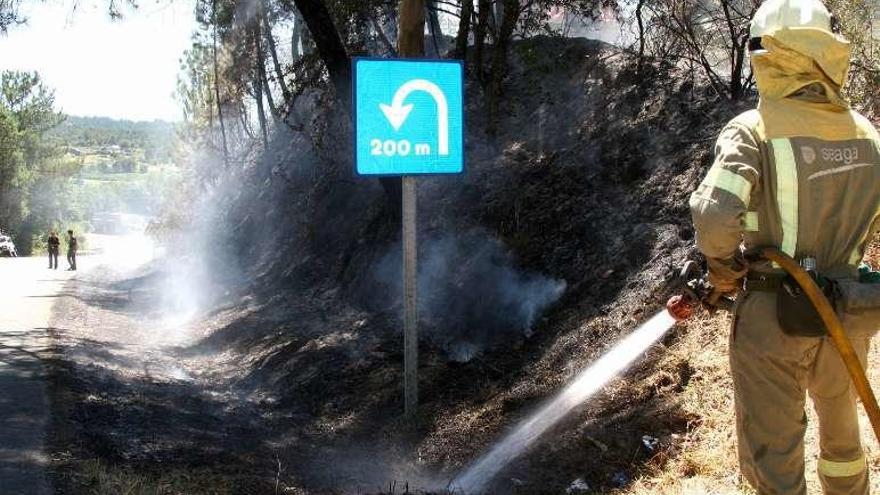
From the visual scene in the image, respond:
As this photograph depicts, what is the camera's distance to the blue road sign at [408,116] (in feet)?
22.6

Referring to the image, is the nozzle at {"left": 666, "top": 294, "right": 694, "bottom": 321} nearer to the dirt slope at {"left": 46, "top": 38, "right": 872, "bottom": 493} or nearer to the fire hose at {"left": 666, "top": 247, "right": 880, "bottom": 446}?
the fire hose at {"left": 666, "top": 247, "right": 880, "bottom": 446}

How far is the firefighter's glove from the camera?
311 cm

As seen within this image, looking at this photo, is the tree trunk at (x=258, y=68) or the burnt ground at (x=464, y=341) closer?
the burnt ground at (x=464, y=341)

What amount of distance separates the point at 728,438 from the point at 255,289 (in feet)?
44.8

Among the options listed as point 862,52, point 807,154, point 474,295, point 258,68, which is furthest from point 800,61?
point 258,68

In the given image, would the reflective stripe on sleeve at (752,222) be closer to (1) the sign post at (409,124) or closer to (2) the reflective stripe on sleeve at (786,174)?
(2) the reflective stripe on sleeve at (786,174)

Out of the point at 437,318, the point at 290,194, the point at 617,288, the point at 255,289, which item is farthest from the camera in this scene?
the point at 290,194

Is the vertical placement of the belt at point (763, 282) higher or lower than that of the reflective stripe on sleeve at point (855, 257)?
lower

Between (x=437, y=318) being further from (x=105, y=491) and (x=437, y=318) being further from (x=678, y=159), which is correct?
(x=105, y=491)

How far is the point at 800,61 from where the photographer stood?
3.10 m

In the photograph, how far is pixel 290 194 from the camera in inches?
827

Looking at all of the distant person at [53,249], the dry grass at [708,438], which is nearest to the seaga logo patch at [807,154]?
the dry grass at [708,438]

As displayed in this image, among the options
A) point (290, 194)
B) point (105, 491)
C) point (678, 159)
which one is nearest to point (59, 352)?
point (105, 491)

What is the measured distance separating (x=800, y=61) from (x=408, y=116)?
4258 millimetres
